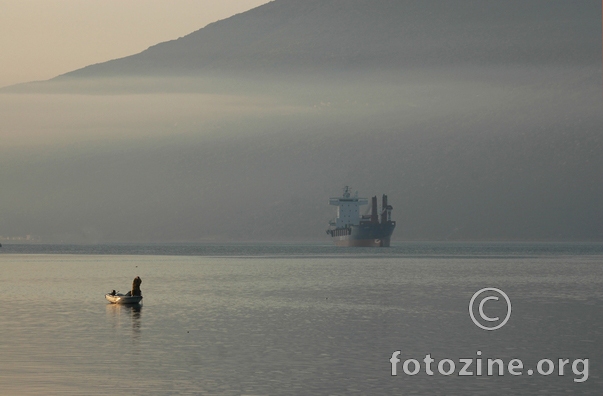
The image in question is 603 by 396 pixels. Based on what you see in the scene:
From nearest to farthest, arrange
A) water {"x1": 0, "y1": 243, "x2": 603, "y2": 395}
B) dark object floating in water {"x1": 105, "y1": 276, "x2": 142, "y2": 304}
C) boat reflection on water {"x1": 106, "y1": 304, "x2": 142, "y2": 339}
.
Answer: water {"x1": 0, "y1": 243, "x2": 603, "y2": 395} → boat reflection on water {"x1": 106, "y1": 304, "x2": 142, "y2": 339} → dark object floating in water {"x1": 105, "y1": 276, "x2": 142, "y2": 304}

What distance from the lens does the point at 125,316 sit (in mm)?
61062

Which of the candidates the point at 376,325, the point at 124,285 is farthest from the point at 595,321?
the point at 124,285

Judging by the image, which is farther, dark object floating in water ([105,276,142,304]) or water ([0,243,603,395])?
dark object floating in water ([105,276,142,304])

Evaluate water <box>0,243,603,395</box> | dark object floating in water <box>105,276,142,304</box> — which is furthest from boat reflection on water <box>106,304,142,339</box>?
dark object floating in water <box>105,276,142,304</box>

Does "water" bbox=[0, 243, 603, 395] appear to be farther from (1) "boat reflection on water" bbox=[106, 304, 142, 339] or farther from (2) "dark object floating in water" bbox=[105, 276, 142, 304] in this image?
(2) "dark object floating in water" bbox=[105, 276, 142, 304]

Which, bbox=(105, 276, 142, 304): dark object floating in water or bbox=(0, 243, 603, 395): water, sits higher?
bbox=(105, 276, 142, 304): dark object floating in water

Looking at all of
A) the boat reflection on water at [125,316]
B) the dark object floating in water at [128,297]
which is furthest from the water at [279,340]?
the dark object floating in water at [128,297]

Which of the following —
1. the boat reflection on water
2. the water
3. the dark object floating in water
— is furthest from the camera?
the dark object floating in water

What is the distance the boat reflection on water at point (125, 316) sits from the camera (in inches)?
2139

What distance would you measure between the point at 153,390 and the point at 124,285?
69.0m

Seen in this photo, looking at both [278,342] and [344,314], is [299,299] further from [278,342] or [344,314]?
[278,342]

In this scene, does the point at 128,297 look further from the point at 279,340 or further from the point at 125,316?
the point at 279,340

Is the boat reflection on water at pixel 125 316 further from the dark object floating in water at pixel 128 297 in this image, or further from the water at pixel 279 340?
the dark object floating in water at pixel 128 297

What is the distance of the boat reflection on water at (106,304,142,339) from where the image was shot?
54331 millimetres
